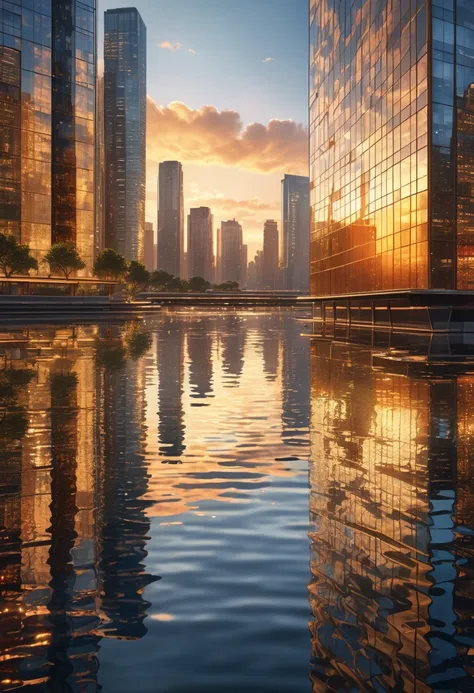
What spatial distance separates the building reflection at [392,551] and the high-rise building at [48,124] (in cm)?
12228

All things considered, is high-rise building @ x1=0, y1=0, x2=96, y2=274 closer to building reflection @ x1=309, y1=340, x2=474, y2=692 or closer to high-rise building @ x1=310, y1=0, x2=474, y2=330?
high-rise building @ x1=310, y1=0, x2=474, y2=330

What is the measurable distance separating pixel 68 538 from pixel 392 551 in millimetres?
3097

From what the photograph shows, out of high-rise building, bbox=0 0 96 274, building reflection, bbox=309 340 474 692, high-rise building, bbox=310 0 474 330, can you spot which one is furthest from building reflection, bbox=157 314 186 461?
high-rise building, bbox=0 0 96 274

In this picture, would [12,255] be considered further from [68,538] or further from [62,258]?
[68,538]

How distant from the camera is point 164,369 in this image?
964 inches

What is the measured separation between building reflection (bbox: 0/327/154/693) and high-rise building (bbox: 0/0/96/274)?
119m

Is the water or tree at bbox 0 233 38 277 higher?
tree at bbox 0 233 38 277

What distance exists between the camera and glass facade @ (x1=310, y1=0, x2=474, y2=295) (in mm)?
52750

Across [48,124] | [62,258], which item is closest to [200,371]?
[62,258]

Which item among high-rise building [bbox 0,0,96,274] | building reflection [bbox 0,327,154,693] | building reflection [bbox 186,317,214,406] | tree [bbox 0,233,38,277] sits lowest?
building reflection [bbox 0,327,154,693]

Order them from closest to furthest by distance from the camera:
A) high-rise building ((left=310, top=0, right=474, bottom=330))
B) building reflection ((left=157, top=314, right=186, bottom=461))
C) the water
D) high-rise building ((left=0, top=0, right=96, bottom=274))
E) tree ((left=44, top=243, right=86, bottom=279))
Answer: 1. the water
2. building reflection ((left=157, top=314, right=186, bottom=461))
3. high-rise building ((left=310, top=0, right=474, bottom=330))
4. tree ((left=44, top=243, right=86, bottom=279))
5. high-rise building ((left=0, top=0, right=96, bottom=274))

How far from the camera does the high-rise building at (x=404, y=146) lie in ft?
173

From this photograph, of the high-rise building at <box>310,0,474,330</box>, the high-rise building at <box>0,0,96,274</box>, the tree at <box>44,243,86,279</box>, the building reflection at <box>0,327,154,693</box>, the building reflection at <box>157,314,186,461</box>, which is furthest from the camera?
the high-rise building at <box>0,0,96,274</box>

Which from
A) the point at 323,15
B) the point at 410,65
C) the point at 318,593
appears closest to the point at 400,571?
the point at 318,593
